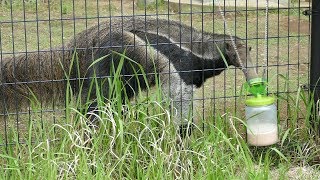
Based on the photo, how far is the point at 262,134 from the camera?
18.7 ft

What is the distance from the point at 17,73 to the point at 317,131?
2.67 metres

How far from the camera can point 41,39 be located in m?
11.3

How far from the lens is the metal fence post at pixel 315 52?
20.5ft

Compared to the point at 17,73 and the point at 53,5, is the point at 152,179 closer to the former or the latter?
the point at 17,73

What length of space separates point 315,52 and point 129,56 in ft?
5.76

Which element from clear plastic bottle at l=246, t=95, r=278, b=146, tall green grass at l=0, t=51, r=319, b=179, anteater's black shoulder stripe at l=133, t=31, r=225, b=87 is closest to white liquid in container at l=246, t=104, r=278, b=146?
clear plastic bottle at l=246, t=95, r=278, b=146

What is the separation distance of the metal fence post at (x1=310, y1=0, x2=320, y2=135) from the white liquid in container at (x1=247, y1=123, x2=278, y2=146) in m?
0.72

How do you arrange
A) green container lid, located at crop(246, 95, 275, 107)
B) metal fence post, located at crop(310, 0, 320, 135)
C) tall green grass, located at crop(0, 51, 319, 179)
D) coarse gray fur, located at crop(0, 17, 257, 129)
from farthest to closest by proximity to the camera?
1. coarse gray fur, located at crop(0, 17, 257, 129)
2. metal fence post, located at crop(310, 0, 320, 135)
3. green container lid, located at crop(246, 95, 275, 107)
4. tall green grass, located at crop(0, 51, 319, 179)

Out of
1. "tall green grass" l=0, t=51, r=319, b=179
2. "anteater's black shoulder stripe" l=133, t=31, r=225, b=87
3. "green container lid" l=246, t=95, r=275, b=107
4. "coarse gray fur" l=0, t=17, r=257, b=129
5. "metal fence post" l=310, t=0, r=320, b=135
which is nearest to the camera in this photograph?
"tall green grass" l=0, t=51, r=319, b=179

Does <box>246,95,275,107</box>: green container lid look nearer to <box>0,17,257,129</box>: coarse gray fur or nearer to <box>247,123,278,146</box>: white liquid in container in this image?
<box>247,123,278,146</box>: white liquid in container

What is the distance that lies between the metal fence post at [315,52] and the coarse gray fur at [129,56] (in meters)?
0.58

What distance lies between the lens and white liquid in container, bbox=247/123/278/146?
570cm

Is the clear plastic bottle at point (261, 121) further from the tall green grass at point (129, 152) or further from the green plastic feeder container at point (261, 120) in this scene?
the tall green grass at point (129, 152)

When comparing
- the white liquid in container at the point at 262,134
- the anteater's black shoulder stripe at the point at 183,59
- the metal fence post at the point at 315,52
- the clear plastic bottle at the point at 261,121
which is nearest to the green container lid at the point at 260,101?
the clear plastic bottle at the point at 261,121
